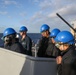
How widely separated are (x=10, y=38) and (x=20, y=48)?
1.94 ft

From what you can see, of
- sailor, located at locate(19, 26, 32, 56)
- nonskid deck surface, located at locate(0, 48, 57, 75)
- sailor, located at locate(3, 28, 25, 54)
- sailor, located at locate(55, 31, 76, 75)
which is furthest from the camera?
sailor, located at locate(19, 26, 32, 56)

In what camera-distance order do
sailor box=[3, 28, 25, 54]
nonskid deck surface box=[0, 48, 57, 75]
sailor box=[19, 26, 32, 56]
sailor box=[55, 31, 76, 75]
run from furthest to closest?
sailor box=[19, 26, 32, 56] < sailor box=[3, 28, 25, 54] < nonskid deck surface box=[0, 48, 57, 75] < sailor box=[55, 31, 76, 75]

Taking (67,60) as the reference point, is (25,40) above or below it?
above

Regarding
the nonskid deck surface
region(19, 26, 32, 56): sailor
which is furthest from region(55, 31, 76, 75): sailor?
region(19, 26, 32, 56): sailor

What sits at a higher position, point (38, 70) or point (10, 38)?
point (10, 38)

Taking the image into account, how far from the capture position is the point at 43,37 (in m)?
8.77

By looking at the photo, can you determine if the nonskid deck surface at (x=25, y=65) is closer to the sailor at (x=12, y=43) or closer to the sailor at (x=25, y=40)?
the sailor at (x=12, y=43)

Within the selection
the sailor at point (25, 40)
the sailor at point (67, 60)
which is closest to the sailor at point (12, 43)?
the sailor at point (67, 60)

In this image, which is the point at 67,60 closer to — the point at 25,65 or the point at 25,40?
the point at 25,65

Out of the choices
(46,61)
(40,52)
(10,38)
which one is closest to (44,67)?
(46,61)

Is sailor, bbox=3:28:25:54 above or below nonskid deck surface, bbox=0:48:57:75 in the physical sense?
above

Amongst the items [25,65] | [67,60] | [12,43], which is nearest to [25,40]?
[12,43]

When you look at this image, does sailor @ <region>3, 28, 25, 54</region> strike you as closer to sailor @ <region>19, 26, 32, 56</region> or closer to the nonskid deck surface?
the nonskid deck surface

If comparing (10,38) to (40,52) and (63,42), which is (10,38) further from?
(63,42)
